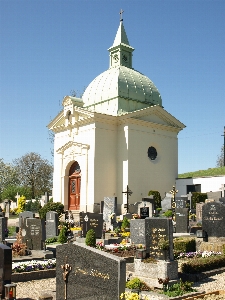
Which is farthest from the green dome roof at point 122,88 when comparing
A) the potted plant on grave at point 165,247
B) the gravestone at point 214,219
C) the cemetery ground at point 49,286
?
the potted plant on grave at point 165,247

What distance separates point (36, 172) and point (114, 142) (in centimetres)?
2843

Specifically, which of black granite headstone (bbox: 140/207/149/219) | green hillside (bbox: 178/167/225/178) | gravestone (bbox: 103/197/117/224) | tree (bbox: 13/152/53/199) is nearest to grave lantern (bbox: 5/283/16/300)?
black granite headstone (bbox: 140/207/149/219)

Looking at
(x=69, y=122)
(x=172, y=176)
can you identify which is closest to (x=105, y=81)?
(x=69, y=122)

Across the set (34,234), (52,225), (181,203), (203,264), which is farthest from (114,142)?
(203,264)

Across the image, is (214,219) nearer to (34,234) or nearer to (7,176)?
(34,234)

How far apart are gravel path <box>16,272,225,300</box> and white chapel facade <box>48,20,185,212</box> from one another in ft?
64.5

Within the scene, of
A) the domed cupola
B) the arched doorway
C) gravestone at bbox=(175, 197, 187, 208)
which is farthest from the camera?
the domed cupola

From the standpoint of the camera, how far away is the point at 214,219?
15.0 meters

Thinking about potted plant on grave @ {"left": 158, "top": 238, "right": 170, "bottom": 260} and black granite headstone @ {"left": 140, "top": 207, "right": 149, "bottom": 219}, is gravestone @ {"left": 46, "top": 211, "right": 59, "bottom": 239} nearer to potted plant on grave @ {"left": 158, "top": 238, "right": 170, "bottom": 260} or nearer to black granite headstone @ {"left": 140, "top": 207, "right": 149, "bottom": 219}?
black granite headstone @ {"left": 140, "top": 207, "right": 149, "bottom": 219}

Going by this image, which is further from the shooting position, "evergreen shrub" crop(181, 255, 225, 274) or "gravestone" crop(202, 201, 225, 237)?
"gravestone" crop(202, 201, 225, 237)

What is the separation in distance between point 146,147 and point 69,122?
22.3 ft

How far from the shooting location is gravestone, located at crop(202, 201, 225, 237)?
14.8 meters

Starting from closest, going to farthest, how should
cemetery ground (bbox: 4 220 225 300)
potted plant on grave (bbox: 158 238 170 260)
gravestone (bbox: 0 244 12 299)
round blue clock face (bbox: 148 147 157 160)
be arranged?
gravestone (bbox: 0 244 12 299) < cemetery ground (bbox: 4 220 225 300) < potted plant on grave (bbox: 158 238 170 260) < round blue clock face (bbox: 148 147 157 160)

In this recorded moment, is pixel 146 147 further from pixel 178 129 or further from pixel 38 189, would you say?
pixel 38 189
